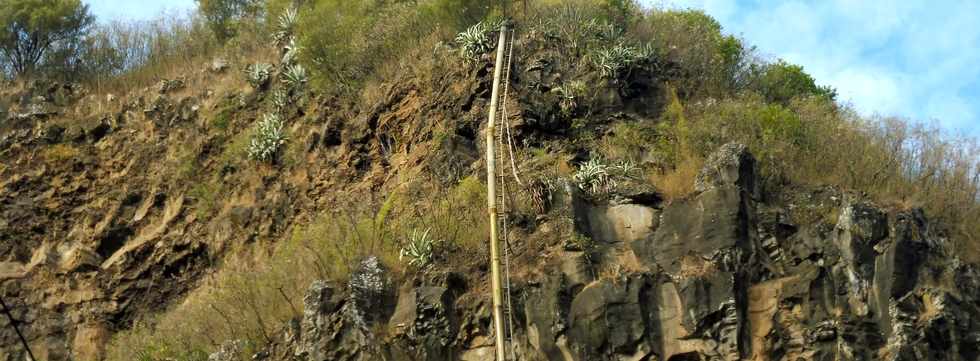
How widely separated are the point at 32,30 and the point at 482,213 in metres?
16.7

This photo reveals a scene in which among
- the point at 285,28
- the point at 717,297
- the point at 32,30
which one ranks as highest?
the point at 32,30

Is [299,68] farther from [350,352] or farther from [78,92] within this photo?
[350,352]

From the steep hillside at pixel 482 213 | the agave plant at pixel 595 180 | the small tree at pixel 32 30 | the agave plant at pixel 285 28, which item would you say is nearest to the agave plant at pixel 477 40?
the steep hillside at pixel 482 213

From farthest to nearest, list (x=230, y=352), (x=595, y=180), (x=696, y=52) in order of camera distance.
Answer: (x=696, y=52) < (x=595, y=180) < (x=230, y=352)

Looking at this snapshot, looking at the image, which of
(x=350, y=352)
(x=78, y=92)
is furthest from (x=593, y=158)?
(x=78, y=92)

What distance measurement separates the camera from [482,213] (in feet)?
65.7

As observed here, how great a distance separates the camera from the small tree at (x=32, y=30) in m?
31.6

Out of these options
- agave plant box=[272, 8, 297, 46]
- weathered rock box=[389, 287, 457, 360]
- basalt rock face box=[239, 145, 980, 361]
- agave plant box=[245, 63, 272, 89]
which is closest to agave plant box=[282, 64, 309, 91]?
agave plant box=[245, 63, 272, 89]

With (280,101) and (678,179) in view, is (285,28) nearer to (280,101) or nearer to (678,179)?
(280,101)

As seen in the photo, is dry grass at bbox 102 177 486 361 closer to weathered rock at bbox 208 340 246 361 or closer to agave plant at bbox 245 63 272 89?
weathered rock at bbox 208 340 246 361

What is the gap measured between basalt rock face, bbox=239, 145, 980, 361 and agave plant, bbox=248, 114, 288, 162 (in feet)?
22.6

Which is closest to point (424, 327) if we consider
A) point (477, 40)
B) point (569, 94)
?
point (569, 94)

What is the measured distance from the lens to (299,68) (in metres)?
26.7

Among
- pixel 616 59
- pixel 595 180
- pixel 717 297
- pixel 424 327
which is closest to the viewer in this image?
pixel 717 297
